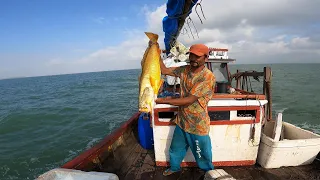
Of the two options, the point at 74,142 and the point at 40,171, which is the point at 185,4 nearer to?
the point at 40,171

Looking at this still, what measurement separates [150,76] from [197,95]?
698mm

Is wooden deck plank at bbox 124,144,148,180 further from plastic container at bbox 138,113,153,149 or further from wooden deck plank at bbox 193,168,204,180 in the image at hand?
wooden deck plank at bbox 193,168,204,180

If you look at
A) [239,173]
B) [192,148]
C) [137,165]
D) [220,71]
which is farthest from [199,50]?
[220,71]

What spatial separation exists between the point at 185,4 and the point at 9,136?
13.8 m

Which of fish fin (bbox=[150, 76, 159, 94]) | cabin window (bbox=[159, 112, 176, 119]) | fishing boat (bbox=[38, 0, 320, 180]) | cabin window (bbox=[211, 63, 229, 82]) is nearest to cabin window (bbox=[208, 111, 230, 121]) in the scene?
fishing boat (bbox=[38, 0, 320, 180])

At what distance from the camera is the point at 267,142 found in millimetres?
3816

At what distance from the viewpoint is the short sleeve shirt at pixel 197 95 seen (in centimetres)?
297

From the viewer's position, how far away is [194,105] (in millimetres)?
3117

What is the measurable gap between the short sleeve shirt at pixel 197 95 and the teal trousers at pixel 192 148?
0.12 metres

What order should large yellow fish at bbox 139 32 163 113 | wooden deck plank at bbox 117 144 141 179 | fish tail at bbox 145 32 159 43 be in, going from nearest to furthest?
1. large yellow fish at bbox 139 32 163 113
2. fish tail at bbox 145 32 159 43
3. wooden deck plank at bbox 117 144 141 179

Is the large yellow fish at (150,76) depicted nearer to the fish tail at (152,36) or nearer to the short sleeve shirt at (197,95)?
the fish tail at (152,36)

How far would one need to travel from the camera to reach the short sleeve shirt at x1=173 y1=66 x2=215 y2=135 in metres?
2.97

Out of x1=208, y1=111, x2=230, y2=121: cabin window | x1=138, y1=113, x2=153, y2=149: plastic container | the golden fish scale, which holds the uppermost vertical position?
the golden fish scale

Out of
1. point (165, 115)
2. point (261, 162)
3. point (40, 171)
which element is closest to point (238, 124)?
point (261, 162)
